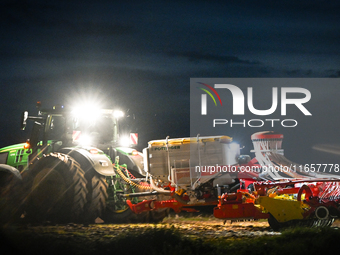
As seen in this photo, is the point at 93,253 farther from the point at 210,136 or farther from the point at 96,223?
the point at 210,136

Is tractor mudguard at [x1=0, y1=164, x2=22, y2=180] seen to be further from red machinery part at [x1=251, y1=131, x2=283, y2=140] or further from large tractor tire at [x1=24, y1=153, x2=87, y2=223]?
red machinery part at [x1=251, y1=131, x2=283, y2=140]

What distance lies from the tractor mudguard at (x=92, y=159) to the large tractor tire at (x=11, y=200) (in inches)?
69.3

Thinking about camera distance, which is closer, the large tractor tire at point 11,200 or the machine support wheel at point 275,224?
the machine support wheel at point 275,224

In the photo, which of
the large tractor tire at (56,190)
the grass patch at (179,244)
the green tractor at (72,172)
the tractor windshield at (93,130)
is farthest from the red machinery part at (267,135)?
the large tractor tire at (56,190)

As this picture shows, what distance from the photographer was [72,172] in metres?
9.76

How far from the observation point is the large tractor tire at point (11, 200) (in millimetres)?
10898

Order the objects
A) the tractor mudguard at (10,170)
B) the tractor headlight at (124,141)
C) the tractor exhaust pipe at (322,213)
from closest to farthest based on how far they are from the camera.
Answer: the tractor exhaust pipe at (322,213)
the tractor mudguard at (10,170)
the tractor headlight at (124,141)

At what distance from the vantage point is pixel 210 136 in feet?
32.4

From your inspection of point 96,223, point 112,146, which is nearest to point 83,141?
point 112,146

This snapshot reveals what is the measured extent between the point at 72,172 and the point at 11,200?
2334 millimetres

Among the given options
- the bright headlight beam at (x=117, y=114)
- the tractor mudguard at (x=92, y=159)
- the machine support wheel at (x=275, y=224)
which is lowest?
the machine support wheel at (x=275, y=224)

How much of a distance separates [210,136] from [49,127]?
4038 mm

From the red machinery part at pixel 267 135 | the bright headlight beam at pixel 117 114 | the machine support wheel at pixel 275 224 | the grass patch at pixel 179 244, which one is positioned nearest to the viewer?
the grass patch at pixel 179 244

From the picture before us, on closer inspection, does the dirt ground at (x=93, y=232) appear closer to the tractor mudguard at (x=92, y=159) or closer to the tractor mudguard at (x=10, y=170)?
the tractor mudguard at (x=92, y=159)
